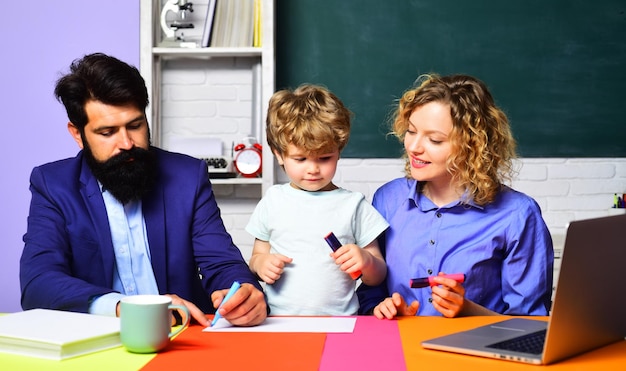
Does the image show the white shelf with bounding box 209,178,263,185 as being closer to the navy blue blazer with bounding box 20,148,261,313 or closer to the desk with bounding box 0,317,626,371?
the navy blue blazer with bounding box 20,148,261,313

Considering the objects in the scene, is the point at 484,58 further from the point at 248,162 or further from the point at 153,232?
the point at 153,232

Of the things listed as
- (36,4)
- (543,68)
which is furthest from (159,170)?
(543,68)

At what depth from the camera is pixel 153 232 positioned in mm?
2133

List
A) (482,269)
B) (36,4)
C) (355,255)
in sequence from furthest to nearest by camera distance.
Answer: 1. (36,4)
2. (482,269)
3. (355,255)

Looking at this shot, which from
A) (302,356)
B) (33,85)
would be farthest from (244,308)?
(33,85)

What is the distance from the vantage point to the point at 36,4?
3541 millimetres

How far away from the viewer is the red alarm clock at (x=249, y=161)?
3.45 metres

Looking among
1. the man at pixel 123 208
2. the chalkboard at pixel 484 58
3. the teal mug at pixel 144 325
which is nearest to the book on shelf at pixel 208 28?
the chalkboard at pixel 484 58

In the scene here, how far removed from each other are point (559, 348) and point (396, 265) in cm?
82

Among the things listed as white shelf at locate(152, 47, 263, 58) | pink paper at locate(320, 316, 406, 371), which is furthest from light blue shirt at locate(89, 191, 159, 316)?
white shelf at locate(152, 47, 263, 58)

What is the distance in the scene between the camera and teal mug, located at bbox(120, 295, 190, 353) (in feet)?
4.47

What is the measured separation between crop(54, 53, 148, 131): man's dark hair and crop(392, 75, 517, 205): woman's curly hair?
775mm

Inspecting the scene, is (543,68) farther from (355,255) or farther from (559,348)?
(559,348)

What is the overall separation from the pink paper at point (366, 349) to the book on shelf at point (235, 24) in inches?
83.1
